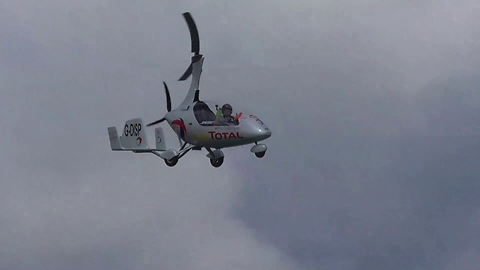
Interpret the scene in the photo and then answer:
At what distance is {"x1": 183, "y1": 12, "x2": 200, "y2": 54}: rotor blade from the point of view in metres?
50.7

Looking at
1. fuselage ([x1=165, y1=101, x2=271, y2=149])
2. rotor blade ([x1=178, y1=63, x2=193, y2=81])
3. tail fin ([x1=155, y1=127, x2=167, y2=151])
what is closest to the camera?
fuselage ([x1=165, y1=101, x2=271, y2=149])

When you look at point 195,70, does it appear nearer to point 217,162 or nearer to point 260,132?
point 217,162

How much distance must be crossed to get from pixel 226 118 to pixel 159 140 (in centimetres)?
556

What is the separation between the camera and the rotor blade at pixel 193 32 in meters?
50.7

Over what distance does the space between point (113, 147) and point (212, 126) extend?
8.51m

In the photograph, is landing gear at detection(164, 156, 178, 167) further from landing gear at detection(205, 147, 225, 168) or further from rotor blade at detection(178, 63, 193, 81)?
rotor blade at detection(178, 63, 193, 81)

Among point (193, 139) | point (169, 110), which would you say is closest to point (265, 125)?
point (193, 139)

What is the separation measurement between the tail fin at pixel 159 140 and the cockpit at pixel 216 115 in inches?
111

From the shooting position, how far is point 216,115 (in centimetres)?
4944

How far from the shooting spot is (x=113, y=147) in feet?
179

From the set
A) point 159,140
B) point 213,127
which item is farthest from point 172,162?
point 213,127

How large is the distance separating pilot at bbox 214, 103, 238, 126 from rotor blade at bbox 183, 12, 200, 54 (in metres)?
5.15

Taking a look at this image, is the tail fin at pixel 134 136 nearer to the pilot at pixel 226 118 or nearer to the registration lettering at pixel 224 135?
the registration lettering at pixel 224 135

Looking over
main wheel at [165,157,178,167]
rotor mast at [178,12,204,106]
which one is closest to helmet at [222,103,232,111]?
rotor mast at [178,12,204,106]
